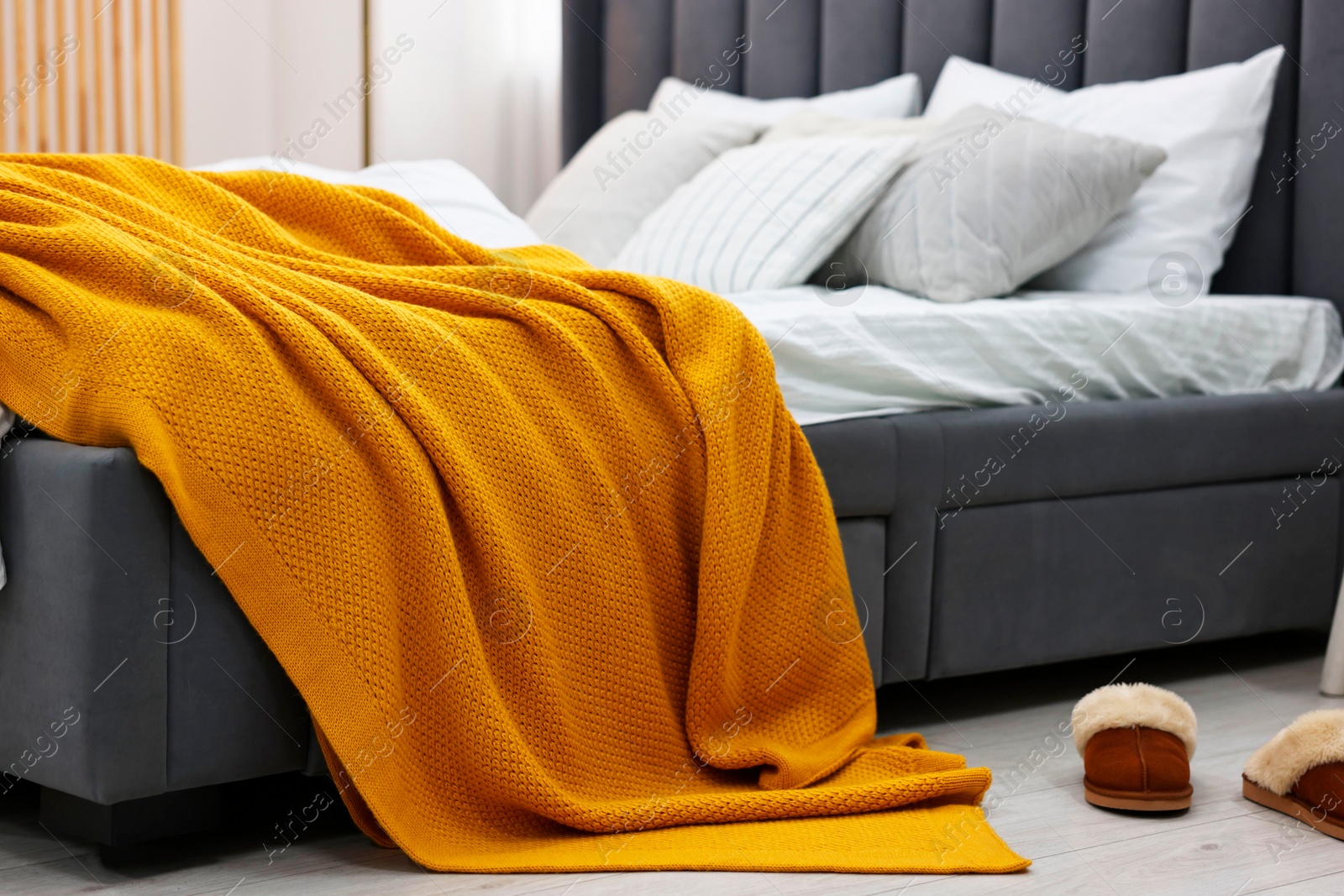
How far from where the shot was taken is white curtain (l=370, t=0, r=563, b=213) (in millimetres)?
3709

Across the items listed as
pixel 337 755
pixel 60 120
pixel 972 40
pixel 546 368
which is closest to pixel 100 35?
pixel 60 120

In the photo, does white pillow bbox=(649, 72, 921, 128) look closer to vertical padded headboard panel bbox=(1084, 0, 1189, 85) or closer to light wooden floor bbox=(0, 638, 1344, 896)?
vertical padded headboard panel bbox=(1084, 0, 1189, 85)

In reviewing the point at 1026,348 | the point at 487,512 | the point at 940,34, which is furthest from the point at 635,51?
the point at 487,512

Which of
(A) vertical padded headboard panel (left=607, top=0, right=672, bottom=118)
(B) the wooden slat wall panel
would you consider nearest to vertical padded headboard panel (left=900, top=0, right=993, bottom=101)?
(A) vertical padded headboard panel (left=607, top=0, right=672, bottom=118)

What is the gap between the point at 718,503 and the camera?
1.46 meters

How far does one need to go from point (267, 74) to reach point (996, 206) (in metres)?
2.39

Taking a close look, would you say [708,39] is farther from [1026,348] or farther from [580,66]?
[1026,348]

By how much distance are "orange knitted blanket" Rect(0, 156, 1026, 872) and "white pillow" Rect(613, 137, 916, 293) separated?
0.61 metres

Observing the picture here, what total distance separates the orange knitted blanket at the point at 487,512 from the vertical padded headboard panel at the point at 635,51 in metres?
2.01

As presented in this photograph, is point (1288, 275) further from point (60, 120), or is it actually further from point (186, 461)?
point (60, 120)

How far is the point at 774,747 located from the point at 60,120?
9.76 feet

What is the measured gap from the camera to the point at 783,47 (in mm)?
3107

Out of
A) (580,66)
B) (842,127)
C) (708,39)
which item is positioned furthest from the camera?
(580,66)

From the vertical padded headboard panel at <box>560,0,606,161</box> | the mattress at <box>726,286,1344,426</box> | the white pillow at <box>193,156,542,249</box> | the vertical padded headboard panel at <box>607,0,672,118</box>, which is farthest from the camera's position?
the vertical padded headboard panel at <box>560,0,606,161</box>
